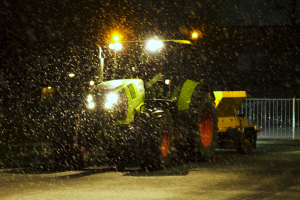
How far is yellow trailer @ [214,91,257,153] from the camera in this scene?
46.0ft

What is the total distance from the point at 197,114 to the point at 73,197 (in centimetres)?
553

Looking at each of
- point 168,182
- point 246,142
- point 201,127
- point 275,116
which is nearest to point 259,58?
point 275,116

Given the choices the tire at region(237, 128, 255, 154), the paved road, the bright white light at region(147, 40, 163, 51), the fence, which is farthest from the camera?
the fence

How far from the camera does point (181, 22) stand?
32.4m

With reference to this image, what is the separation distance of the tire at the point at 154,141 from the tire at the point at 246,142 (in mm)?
4243

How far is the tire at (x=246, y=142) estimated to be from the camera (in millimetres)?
14155

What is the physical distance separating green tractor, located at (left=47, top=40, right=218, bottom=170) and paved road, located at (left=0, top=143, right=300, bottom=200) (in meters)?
0.52

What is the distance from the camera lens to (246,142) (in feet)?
47.6

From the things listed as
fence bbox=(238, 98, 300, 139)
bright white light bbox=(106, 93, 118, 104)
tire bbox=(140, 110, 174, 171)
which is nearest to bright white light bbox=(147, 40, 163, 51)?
bright white light bbox=(106, 93, 118, 104)

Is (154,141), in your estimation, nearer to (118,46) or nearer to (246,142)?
(118,46)

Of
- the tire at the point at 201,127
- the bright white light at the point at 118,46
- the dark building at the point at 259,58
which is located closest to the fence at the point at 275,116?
the tire at the point at 201,127

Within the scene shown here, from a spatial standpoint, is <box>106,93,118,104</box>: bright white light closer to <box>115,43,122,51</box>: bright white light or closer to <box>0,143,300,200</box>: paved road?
<box>115,43,122,51</box>: bright white light

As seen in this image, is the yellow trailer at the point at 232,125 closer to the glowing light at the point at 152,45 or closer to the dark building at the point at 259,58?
the glowing light at the point at 152,45

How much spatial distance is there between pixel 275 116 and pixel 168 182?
620 inches
